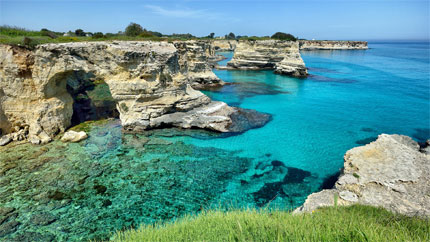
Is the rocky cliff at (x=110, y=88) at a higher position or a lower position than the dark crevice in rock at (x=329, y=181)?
higher

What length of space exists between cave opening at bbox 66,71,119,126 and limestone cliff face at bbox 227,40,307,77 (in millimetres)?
31673

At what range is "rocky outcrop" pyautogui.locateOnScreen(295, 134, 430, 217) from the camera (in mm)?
7832

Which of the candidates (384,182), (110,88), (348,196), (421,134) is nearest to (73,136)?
(110,88)

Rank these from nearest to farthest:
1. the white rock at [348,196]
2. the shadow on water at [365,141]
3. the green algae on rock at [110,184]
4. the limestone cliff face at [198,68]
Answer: the white rock at [348,196] → the green algae on rock at [110,184] → the shadow on water at [365,141] → the limestone cliff face at [198,68]

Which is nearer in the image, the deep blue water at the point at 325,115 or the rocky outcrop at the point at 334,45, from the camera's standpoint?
the deep blue water at the point at 325,115

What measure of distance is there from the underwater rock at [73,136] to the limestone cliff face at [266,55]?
1524 inches

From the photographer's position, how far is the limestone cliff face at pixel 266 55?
4550 cm

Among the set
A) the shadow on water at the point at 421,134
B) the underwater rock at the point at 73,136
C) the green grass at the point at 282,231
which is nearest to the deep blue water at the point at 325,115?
the shadow on water at the point at 421,134

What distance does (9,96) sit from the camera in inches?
563

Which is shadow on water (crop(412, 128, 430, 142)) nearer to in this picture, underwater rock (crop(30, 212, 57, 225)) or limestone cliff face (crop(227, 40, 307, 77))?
underwater rock (crop(30, 212, 57, 225))

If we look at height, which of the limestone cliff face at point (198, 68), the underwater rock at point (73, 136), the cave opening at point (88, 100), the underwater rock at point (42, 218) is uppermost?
the limestone cliff face at point (198, 68)

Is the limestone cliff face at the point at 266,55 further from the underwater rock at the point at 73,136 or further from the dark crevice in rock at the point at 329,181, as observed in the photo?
the underwater rock at the point at 73,136

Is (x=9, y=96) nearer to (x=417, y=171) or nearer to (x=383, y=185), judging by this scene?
(x=383, y=185)

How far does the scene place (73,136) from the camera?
15.0m
